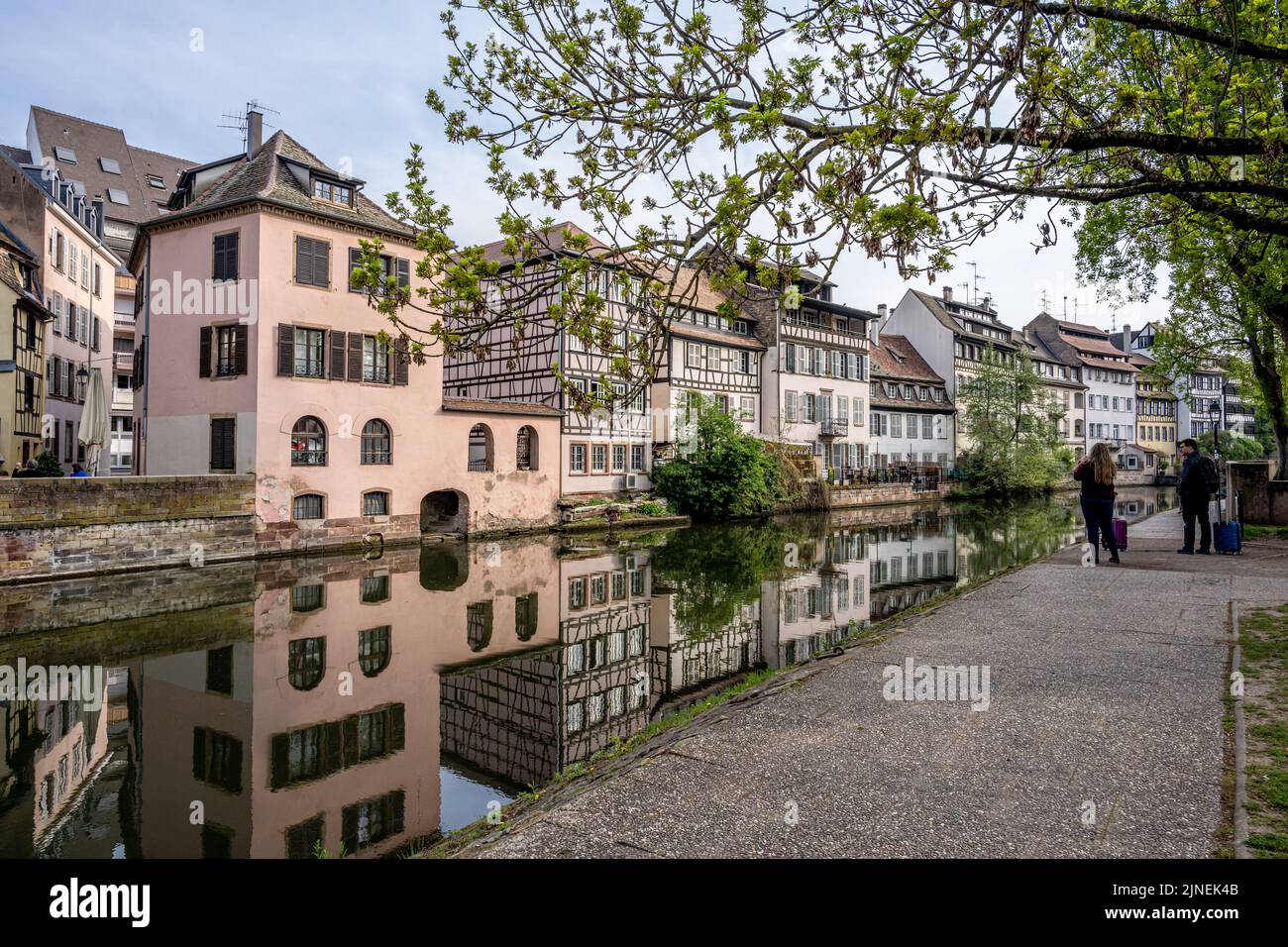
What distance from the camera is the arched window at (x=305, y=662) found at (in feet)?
29.5

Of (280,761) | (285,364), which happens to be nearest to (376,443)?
(285,364)

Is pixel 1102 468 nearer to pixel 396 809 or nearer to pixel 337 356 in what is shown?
pixel 396 809

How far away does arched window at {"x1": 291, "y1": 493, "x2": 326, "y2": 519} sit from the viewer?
2072 cm

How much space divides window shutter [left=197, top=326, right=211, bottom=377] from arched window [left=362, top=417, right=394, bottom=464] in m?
4.27

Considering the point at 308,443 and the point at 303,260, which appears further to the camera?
the point at 308,443

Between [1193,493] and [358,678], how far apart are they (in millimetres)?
13348

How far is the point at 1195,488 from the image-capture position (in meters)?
13.2

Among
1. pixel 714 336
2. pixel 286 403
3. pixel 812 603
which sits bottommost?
pixel 812 603

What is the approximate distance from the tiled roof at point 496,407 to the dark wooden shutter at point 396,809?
19.1 meters

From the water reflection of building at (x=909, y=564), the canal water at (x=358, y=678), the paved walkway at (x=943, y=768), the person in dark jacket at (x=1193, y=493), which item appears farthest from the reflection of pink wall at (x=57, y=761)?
the person in dark jacket at (x=1193, y=493)

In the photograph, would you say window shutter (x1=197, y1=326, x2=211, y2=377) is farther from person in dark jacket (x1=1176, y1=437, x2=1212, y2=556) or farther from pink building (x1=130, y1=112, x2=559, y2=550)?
person in dark jacket (x1=1176, y1=437, x2=1212, y2=556)

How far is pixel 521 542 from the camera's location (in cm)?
2381

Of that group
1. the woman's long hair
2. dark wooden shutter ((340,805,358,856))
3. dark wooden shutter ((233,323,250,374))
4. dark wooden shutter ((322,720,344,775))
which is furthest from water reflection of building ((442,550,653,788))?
dark wooden shutter ((233,323,250,374))
